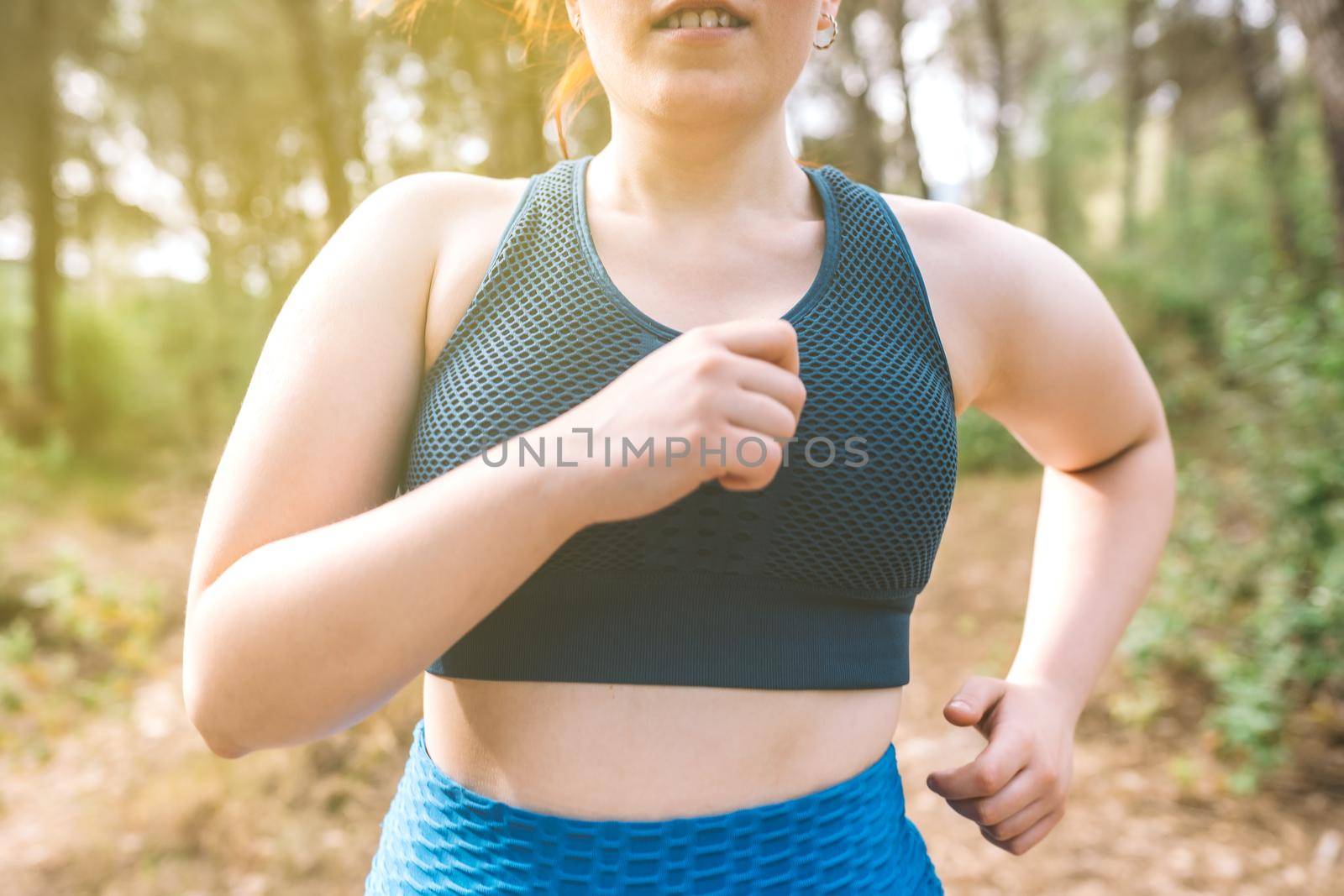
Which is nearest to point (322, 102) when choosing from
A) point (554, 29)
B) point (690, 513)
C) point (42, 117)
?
point (554, 29)

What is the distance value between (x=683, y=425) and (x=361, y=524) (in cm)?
30

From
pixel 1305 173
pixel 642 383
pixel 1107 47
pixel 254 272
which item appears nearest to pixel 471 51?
pixel 254 272

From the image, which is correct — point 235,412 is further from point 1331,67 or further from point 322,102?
point 1331,67

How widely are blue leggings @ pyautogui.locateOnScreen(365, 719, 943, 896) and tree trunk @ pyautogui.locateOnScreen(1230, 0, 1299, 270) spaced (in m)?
8.57

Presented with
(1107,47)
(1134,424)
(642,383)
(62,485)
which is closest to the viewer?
(642,383)

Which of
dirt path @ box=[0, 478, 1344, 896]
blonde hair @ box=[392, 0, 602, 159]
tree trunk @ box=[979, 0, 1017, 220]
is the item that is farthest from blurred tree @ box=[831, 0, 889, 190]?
blonde hair @ box=[392, 0, 602, 159]

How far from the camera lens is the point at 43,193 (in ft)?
34.6

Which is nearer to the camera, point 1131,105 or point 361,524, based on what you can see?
point 361,524

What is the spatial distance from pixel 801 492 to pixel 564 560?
0.83 feet

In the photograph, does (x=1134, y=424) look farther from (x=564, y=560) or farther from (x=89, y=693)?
(x=89, y=693)

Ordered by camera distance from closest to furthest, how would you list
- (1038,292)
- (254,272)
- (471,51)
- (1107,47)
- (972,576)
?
(1038,292), (471,51), (254,272), (972,576), (1107,47)

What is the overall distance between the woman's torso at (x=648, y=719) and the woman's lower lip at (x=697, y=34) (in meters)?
0.22

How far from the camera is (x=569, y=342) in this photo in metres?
1.00

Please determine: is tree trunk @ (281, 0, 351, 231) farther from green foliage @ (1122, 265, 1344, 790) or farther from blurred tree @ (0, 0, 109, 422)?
blurred tree @ (0, 0, 109, 422)
